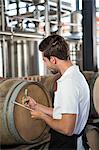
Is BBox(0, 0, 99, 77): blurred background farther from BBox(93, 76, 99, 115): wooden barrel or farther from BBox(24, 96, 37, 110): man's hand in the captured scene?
BBox(24, 96, 37, 110): man's hand

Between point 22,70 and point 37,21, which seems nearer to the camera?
point 22,70

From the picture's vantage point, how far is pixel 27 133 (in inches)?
83.0

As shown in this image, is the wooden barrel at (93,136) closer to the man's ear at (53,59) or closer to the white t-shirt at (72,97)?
the white t-shirt at (72,97)

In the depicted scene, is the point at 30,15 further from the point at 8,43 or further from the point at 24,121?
the point at 24,121

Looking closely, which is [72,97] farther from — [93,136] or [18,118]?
[93,136]

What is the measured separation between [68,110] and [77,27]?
195 inches

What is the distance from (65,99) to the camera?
1574 mm

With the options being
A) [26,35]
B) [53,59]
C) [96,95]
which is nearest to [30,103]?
[53,59]

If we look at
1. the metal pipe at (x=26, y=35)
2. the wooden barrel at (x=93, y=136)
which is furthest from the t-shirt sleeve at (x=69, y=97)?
the metal pipe at (x=26, y=35)

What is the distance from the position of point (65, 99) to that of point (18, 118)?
59cm

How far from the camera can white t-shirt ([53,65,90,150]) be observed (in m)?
1.57

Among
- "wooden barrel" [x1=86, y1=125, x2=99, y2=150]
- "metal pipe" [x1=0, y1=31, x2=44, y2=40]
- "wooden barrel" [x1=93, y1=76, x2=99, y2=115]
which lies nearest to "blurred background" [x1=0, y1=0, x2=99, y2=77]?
"metal pipe" [x1=0, y1=31, x2=44, y2=40]

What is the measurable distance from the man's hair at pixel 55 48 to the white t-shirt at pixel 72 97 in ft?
0.30

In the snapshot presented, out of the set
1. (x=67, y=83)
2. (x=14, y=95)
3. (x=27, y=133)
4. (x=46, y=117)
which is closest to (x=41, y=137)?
(x=27, y=133)
